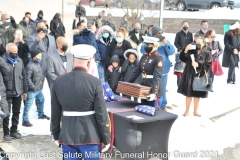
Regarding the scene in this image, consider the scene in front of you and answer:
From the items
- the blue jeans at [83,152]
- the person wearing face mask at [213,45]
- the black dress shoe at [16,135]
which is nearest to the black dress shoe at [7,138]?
the black dress shoe at [16,135]

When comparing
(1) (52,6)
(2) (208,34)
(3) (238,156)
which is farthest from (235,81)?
(1) (52,6)

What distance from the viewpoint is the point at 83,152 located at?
13.7 feet

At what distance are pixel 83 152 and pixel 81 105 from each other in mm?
520

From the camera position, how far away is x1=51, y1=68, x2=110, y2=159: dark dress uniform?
401 cm

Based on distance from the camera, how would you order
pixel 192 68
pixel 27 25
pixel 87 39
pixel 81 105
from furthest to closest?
pixel 27 25, pixel 87 39, pixel 192 68, pixel 81 105

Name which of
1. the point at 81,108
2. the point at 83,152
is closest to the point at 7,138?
the point at 83,152

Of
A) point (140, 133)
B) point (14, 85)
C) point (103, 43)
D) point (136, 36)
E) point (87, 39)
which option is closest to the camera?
point (140, 133)

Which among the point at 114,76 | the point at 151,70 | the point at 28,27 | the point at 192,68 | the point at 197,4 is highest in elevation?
the point at 197,4

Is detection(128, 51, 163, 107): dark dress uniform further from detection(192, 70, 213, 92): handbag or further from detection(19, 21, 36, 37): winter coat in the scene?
detection(19, 21, 36, 37): winter coat

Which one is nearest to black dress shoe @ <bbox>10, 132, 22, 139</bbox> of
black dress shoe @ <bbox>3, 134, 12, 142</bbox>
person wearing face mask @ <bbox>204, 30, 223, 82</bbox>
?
black dress shoe @ <bbox>3, 134, 12, 142</bbox>

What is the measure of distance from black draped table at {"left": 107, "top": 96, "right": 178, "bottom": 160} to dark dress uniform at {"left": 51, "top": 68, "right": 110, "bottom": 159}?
3.66 feet

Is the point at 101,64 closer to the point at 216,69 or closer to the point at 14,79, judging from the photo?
the point at 14,79

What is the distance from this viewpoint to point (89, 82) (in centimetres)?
402

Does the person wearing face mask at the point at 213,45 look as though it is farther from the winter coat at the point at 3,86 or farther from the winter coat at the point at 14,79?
the winter coat at the point at 3,86
